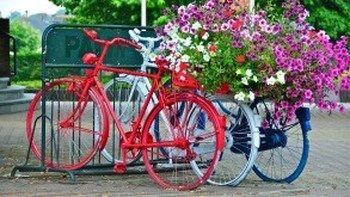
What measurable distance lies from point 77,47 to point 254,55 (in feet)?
5.88

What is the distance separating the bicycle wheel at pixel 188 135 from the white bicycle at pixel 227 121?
0.05 meters

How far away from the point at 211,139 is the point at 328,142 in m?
→ 5.98

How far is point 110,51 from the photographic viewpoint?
28.2 ft

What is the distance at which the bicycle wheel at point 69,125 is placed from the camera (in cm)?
823

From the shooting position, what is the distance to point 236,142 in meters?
7.84

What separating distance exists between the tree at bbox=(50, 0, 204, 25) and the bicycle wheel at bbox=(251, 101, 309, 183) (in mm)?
30076

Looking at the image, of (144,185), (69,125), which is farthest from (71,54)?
(144,185)

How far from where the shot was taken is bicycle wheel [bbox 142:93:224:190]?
740cm

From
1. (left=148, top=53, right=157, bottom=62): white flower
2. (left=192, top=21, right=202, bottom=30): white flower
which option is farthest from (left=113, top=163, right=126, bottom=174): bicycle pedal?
(left=192, top=21, right=202, bottom=30): white flower

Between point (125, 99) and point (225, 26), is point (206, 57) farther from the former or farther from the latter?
point (125, 99)

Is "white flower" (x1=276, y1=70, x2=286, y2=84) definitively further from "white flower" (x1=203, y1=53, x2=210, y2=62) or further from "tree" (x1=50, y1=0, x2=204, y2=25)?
Answer: "tree" (x1=50, y1=0, x2=204, y2=25)

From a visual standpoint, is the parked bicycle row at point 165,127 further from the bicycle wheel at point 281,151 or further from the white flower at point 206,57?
the white flower at point 206,57

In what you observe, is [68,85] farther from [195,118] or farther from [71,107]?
[195,118]

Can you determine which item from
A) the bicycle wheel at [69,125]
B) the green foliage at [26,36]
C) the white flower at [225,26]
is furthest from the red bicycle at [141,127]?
the green foliage at [26,36]
